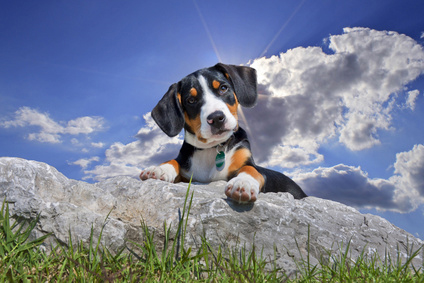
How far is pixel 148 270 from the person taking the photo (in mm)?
2730

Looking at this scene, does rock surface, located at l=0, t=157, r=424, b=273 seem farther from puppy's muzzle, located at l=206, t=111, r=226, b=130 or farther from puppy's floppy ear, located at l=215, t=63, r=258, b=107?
puppy's floppy ear, located at l=215, t=63, r=258, b=107

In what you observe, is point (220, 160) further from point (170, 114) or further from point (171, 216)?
point (171, 216)

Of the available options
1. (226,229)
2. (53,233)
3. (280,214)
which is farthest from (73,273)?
(280,214)

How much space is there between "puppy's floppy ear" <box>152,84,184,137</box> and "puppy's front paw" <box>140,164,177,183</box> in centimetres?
50

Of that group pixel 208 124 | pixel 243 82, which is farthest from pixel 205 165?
pixel 243 82

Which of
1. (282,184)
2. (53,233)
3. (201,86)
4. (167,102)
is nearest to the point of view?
(53,233)

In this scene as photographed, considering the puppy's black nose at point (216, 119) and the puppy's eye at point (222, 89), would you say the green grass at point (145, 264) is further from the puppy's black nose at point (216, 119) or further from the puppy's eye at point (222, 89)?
the puppy's eye at point (222, 89)

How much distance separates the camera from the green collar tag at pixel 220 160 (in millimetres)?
4664

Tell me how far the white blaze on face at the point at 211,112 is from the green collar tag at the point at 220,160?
26 centimetres

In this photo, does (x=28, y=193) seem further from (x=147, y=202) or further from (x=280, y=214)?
(x=280, y=214)

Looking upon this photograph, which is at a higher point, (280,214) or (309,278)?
(280,214)

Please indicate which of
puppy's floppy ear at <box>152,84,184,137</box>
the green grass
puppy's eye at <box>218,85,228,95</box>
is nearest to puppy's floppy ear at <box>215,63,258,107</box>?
puppy's eye at <box>218,85,228,95</box>

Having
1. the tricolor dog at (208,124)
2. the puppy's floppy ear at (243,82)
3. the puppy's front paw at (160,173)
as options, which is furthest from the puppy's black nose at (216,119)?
the puppy's front paw at (160,173)

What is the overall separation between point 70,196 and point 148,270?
1.24m
